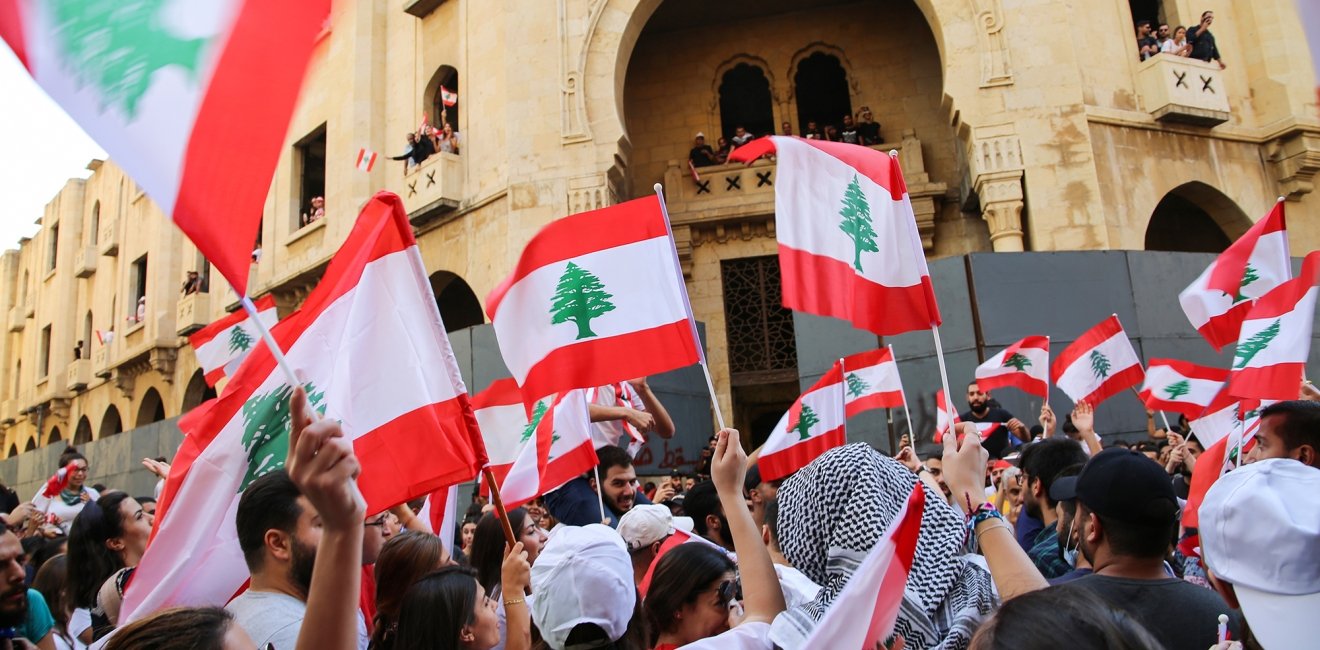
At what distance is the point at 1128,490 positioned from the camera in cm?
250

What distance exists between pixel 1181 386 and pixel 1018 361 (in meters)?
1.36

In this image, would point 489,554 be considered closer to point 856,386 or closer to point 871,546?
point 871,546

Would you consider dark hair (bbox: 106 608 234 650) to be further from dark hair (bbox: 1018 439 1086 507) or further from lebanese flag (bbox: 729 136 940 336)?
dark hair (bbox: 1018 439 1086 507)

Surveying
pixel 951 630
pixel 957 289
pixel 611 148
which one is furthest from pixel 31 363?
pixel 951 630

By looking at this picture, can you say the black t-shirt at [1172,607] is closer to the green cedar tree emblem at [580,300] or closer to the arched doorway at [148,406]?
the green cedar tree emblem at [580,300]

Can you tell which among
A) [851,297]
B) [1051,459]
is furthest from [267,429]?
[1051,459]

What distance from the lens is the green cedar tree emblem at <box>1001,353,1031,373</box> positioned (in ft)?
28.3

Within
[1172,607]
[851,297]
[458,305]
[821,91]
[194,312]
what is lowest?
[1172,607]

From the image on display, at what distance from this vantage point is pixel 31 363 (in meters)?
35.1

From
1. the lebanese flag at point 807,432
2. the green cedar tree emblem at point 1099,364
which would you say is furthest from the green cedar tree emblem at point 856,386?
the lebanese flag at point 807,432

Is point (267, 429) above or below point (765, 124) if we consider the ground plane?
below

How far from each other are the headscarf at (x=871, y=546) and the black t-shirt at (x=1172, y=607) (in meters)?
0.35

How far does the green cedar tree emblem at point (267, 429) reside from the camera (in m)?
3.39

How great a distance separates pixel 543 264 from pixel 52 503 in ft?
18.3
